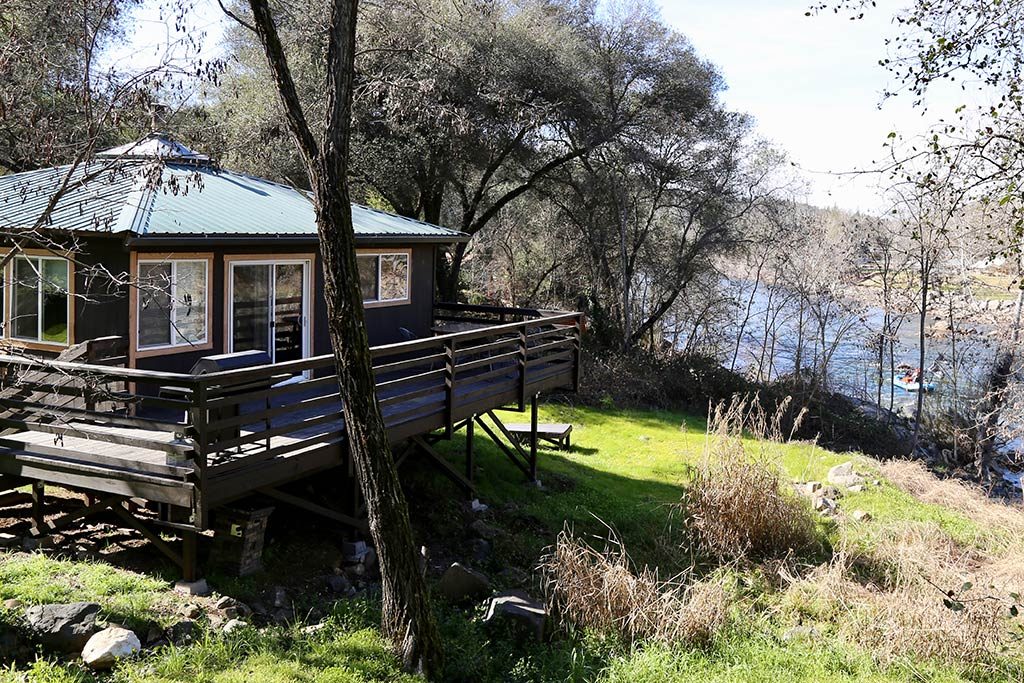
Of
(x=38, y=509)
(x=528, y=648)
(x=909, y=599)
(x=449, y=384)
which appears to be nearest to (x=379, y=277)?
(x=449, y=384)

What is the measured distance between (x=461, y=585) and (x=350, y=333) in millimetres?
3372

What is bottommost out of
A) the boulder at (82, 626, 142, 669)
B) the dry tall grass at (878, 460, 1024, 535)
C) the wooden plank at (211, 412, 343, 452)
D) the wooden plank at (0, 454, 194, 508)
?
the dry tall grass at (878, 460, 1024, 535)

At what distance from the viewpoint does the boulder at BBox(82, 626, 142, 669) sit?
19.0ft

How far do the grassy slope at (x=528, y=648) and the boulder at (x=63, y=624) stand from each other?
0.98ft

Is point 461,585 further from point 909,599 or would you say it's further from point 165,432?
point 909,599

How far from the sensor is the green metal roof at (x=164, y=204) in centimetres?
816

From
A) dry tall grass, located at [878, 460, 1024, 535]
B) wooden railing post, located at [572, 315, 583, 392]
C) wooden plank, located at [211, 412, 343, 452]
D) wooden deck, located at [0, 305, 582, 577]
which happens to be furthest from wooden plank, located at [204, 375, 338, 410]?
dry tall grass, located at [878, 460, 1024, 535]

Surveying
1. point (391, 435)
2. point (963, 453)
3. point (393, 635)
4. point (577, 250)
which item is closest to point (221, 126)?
point (577, 250)

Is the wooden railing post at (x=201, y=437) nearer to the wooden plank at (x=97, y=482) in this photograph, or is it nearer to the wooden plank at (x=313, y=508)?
the wooden plank at (x=97, y=482)

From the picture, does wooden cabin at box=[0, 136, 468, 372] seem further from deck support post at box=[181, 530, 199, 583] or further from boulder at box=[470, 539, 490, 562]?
boulder at box=[470, 539, 490, 562]

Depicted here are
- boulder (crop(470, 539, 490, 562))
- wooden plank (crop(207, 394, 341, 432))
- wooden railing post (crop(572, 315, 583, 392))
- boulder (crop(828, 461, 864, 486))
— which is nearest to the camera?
wooden plank (crop(207, 394, 341, 432))

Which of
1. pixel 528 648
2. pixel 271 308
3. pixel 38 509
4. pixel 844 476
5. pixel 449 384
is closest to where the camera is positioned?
pixel 528 648

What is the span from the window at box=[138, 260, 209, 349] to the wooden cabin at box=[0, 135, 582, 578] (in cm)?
2

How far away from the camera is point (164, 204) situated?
9.86m
